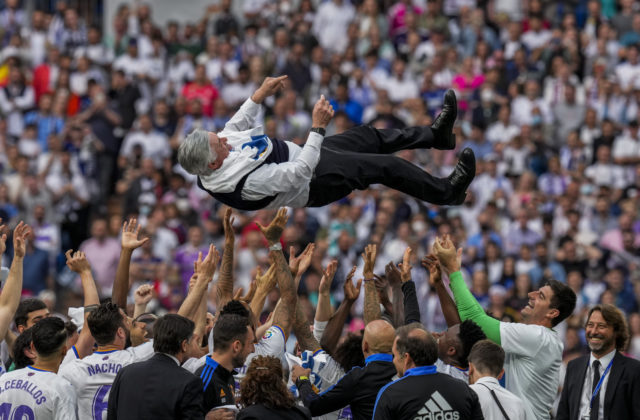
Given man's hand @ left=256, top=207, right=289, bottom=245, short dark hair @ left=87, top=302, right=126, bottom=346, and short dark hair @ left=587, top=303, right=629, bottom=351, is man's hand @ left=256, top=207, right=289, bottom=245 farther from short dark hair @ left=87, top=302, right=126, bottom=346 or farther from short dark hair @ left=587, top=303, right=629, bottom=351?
short dark hair @ left=587, top=303, right=629, bottom=351

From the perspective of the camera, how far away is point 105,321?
6621mm

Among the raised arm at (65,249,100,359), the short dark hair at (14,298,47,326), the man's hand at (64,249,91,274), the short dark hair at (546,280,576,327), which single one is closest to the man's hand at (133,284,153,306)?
the raised arm at (65,249,100,359)

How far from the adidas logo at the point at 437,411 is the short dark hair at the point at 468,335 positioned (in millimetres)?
911

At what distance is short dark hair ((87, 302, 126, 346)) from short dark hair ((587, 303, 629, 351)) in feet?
10.8

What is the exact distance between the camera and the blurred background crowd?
47.4ft

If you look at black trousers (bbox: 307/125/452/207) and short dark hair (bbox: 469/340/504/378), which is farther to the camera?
black trousers (bbox: 307/125/452/207)

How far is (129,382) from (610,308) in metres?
3.38

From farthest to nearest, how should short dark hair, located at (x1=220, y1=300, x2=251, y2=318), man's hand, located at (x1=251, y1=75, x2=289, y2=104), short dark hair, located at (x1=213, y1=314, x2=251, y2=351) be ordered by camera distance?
1. man's hand, located at (x1=251, y1=75, x2=289, y2=104)
2. short dark hair, located at (x1=220, y1=300, x2=251, y2=318)
3. short dark hair, located at (x1=213, y1=314, x2=251, y2=351)

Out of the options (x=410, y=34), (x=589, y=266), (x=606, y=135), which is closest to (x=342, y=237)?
(x=589, y=266)

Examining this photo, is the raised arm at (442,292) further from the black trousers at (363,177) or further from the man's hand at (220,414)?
the man's hand at (220,414)

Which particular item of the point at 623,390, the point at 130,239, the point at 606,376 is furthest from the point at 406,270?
the point at 130,239

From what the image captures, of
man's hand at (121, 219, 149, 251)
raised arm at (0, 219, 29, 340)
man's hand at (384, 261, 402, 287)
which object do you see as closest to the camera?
raised arm at (0, 219, 29, 340)

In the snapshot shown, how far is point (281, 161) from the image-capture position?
7.75 metres

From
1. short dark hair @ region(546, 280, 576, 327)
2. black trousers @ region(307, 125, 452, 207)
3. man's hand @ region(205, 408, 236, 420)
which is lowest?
man's hand @ region(205, 408, 236, 420)
